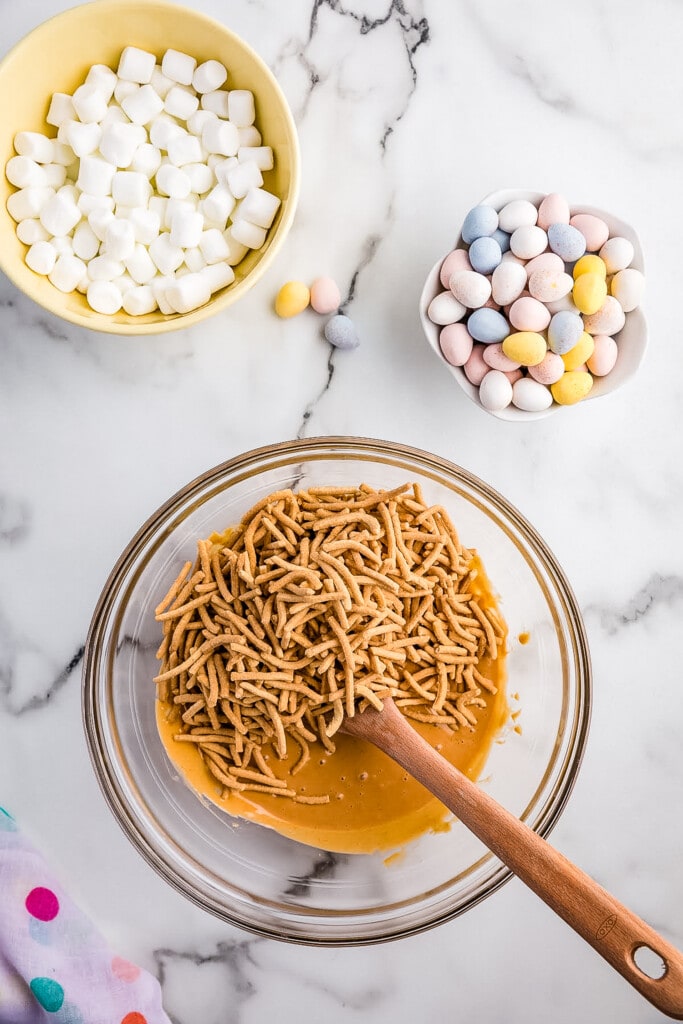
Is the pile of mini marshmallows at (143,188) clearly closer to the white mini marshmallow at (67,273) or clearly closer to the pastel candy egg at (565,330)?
the white mini marshmallow at (67,273)

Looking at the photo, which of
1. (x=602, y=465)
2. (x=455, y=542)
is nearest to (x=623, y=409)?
(x=602, y=465)

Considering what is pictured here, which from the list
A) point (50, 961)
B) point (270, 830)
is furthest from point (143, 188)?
point (50, 961)

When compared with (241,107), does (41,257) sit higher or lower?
lower

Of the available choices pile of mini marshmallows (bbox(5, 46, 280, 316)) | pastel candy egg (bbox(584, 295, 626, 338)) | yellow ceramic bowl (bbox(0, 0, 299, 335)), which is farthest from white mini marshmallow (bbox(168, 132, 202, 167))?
pastel candy egg (bbox(584, 295, 626, 338))

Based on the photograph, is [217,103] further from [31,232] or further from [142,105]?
[31,232]

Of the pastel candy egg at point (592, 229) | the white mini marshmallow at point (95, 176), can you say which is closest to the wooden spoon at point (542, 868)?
the pastel candy egg at point (592, 229)

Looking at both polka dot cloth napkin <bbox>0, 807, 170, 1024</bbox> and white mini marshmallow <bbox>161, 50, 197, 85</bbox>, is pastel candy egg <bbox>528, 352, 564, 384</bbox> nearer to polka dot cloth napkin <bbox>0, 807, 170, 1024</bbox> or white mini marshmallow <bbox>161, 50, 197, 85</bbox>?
white mini marshmallow <bbox>161, 50, 197, 85</bbox>

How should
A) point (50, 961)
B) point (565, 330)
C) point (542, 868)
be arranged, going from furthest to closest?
point (50, 961), point (565, 330), point (542, 868)
